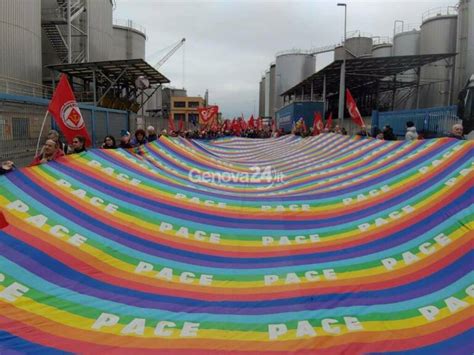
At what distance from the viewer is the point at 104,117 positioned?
17.0 metres

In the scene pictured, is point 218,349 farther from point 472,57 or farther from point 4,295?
point 472,57

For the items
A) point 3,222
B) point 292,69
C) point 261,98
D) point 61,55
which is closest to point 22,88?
point 61,55

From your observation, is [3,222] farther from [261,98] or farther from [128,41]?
[261,98]

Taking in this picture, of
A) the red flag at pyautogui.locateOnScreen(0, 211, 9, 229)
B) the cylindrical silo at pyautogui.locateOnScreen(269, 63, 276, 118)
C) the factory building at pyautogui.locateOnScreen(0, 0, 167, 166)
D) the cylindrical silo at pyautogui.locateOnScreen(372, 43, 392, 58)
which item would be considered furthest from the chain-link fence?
the cylindrical silo at pyautogui.locateOnScreen(269, 63, 276, 118)

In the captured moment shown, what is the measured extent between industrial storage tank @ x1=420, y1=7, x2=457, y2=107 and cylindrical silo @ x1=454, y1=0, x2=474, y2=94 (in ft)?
5.20

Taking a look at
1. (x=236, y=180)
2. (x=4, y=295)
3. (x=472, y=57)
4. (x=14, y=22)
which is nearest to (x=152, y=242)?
(x=4, y=295)

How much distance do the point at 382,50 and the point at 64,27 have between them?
32678mm

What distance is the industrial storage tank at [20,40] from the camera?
28.0 meters

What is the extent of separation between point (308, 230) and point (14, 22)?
30.3 m

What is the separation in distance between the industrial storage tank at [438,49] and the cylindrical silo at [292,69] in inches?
967

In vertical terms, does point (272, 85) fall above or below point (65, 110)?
above

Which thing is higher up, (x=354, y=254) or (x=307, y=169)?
(x=307, y=169)

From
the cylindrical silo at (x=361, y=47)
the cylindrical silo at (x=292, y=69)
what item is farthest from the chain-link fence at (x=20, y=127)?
the cylindrical silo at (x=292, y=69)

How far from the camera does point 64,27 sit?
117 ft
